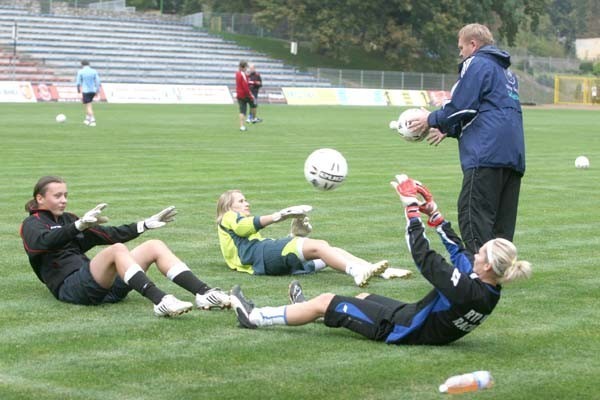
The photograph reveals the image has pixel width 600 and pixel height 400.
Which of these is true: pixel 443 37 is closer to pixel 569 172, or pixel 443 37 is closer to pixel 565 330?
pixel 569 172

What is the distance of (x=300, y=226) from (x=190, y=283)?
2.03 metres

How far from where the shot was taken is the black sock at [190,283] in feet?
28.1

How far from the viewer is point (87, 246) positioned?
29.4 ft

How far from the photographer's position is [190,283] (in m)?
8.62

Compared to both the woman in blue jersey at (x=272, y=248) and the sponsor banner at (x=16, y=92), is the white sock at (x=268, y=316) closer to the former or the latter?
the woman in blue jersey at (x=272, y=248)

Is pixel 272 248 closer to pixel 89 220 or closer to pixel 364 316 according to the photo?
pixel 89 220

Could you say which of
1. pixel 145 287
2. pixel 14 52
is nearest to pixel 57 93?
pixel 14 52

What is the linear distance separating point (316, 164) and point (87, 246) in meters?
2.70

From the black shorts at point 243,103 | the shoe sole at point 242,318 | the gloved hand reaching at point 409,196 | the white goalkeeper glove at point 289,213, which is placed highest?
the gloved hand reaching at point 409,196

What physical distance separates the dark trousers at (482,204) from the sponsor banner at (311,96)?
49897mm

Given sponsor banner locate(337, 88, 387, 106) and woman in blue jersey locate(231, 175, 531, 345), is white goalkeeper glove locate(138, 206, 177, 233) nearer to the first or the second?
woman in blue jersey locate(231, 175, 531, 345)

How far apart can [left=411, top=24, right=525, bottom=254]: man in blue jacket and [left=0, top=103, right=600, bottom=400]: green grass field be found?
2.37 ft

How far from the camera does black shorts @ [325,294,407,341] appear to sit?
7.44 m

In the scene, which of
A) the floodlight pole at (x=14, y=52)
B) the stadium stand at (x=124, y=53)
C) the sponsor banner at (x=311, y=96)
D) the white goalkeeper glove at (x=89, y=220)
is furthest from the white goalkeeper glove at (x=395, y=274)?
the sponsor banner at (x=311, y=96)
